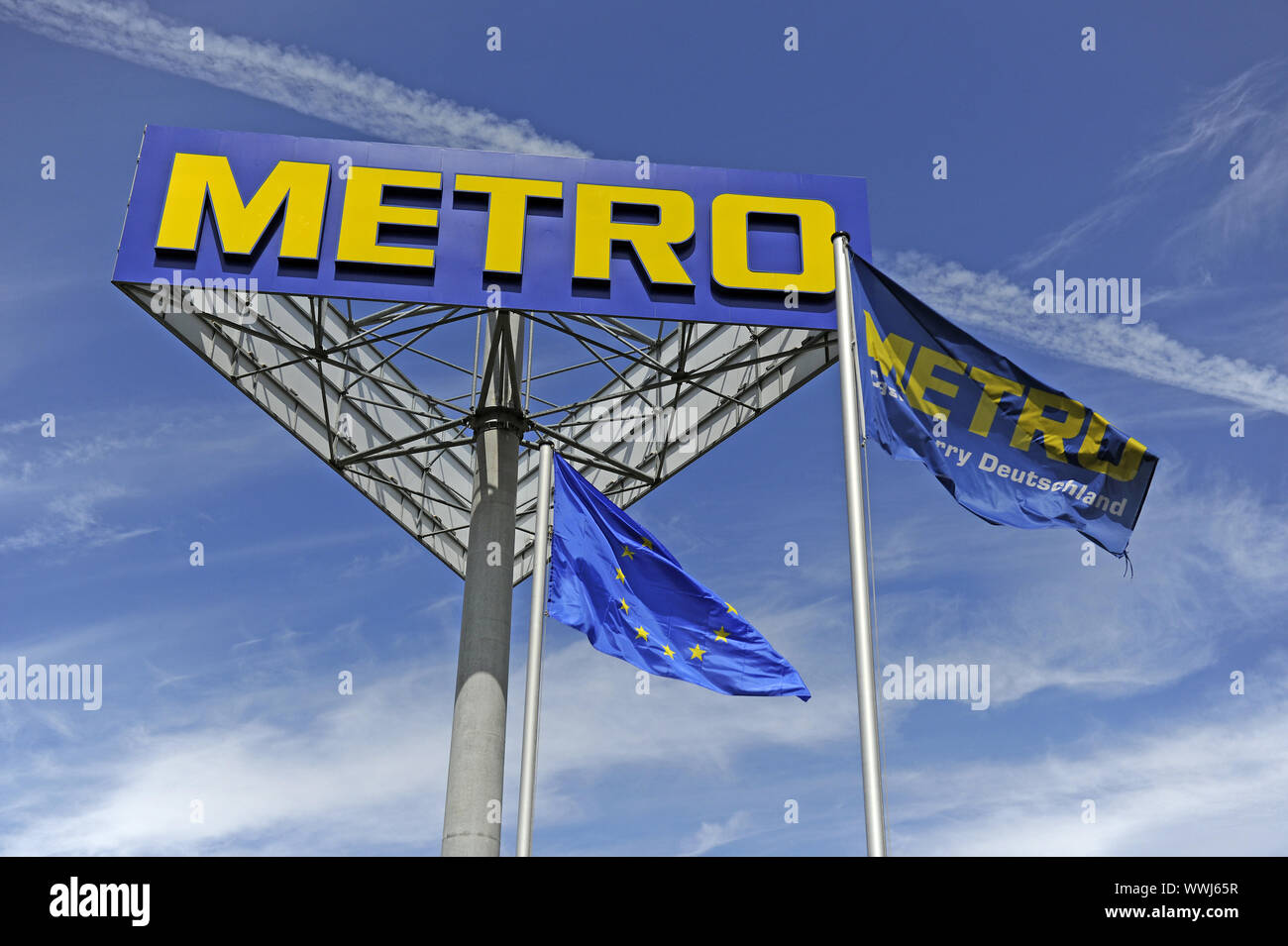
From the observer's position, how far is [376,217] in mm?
20094

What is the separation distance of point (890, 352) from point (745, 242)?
30.7 feet

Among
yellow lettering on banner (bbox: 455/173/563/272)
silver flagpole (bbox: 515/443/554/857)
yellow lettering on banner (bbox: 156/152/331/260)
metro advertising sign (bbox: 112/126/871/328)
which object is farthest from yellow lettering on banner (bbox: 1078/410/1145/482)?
Result: yellow lettering on banner (bbox: 156/152/331/260)

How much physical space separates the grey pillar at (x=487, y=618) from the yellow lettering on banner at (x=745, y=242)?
4.28m

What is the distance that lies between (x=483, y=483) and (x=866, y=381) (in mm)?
11267

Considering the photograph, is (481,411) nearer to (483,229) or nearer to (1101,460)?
(483,229)

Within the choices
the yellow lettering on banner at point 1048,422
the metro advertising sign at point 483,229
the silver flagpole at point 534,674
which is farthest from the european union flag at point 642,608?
the metro advertising sign at point 483,229

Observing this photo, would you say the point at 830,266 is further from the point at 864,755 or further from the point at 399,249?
the point at 864,755

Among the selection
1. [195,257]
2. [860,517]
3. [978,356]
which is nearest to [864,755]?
[860,517]

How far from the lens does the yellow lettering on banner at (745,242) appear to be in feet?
67.0

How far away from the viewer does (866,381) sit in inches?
471

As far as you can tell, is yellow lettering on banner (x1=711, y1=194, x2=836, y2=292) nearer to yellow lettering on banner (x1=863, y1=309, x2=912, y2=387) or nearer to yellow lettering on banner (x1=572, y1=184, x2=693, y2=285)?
yellow lettering on banner (x1=572, y1=184, x2=693, y2=285)

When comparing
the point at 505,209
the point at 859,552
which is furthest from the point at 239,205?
the point at 859,552

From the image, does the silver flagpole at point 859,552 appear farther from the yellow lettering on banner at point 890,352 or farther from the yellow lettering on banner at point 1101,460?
the yellow lettering on banner at point 1101,460
